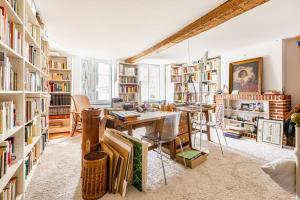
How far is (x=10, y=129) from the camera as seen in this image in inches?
52.5

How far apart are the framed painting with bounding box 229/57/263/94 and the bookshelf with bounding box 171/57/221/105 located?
0.47m

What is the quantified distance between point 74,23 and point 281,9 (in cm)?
317

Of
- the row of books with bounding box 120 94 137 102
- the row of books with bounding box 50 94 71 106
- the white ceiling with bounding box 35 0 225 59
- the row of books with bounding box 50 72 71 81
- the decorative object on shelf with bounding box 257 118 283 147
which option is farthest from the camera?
the row of books with bounding box 120 94 137 102

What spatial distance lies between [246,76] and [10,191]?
4630 millimetres

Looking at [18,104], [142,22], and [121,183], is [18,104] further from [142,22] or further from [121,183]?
[142,22]

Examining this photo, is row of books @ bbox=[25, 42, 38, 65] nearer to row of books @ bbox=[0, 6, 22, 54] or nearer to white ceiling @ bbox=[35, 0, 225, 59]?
row of books @ bbox=[0, 6, 22, 54]

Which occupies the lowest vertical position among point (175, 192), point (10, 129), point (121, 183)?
point (175, 192)

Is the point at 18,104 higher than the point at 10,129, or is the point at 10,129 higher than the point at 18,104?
the point at 18,104

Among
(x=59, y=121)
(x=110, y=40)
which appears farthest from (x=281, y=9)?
(x=59, y=121)

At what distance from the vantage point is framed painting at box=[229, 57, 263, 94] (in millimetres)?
3688

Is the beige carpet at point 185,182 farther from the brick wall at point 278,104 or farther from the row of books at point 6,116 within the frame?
the brick wall at point 278,104

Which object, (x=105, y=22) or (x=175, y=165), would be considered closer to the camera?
(x=175, y=165)

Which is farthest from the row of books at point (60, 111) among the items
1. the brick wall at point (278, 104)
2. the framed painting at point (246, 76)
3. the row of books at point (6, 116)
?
the brick wall at point (278, 104)

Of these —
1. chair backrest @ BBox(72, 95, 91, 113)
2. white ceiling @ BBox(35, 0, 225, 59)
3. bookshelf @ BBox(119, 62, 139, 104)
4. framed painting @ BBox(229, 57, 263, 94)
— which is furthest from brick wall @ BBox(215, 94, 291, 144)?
chair backrest @ BBox(72, 95, 91, 113)
